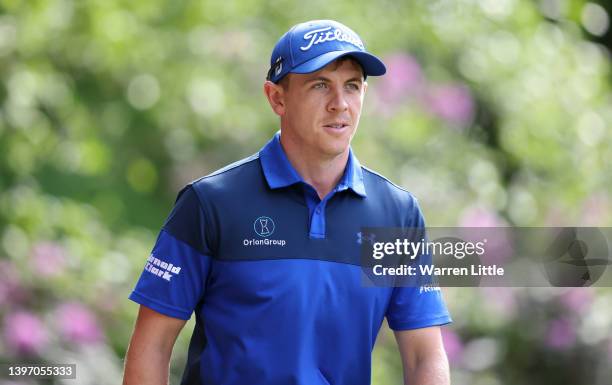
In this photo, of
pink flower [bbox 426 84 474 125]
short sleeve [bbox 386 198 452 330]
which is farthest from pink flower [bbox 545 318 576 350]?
short sleeve [bbox 386 198 452 330]

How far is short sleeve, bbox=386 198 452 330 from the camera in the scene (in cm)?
324

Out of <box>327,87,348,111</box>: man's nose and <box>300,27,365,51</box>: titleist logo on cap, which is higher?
<box>300,27,365,51</box>: titleist logo on cap

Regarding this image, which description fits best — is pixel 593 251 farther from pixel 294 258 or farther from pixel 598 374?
pixel 294 258

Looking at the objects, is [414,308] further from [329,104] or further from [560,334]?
[560,334]

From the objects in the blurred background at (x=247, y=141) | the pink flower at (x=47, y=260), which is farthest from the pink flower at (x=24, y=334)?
the pink flower at (x=47, y=260)

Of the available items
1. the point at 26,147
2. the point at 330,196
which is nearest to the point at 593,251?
the point at 26,147

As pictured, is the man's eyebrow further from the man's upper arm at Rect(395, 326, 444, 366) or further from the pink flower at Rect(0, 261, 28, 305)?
the pink flower at Rect(0, 261, 28, 305)

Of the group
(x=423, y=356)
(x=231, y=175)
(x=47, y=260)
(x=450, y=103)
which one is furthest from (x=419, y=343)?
(x=450, y=103)

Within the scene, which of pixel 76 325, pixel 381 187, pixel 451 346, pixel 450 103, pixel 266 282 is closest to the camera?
pixel 266 282

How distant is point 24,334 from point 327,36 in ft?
9.56

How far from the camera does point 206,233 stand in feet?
10.1

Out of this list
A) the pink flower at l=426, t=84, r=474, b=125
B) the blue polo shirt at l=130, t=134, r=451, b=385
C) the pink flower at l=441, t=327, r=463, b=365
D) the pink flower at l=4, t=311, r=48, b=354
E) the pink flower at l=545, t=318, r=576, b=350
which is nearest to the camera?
the blue polo shirt at l=130, t=134, r=451, b=385

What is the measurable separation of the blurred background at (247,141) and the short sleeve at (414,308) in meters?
2.59

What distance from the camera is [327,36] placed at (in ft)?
10.3
